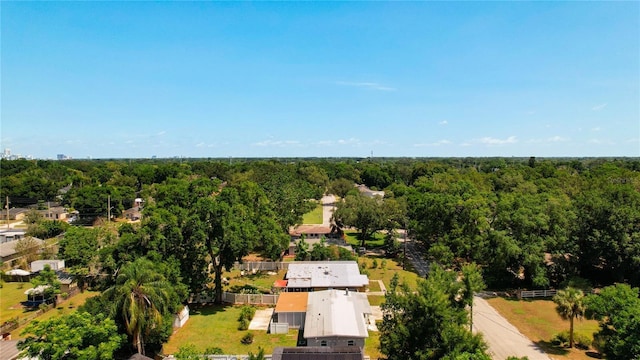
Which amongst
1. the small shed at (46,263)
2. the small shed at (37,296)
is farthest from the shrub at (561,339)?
the small shed at (46,263)

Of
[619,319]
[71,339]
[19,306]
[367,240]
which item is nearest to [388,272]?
[367,240]

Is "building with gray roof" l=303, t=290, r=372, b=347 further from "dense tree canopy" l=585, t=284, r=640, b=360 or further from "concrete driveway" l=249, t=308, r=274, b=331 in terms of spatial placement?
"dense tree canopy" l=585, t=284, r=640, b=360

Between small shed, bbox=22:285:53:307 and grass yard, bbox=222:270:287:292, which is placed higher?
small shed, bbox=22:285:53:307

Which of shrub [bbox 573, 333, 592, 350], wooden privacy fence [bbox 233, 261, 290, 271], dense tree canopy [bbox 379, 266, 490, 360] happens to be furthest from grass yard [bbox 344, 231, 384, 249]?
dense tree canopy [bbox 379, 266, 490, 360]

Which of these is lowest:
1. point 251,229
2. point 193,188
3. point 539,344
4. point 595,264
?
point 539,344

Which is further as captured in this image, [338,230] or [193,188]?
[338,230]

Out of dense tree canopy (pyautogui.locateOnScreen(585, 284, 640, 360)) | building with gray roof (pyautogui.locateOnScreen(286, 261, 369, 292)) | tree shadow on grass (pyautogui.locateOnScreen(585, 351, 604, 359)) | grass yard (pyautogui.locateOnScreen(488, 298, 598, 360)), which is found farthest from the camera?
building with gray roof (pyautogui.locateOnScreen(286, 261, 369, 292))

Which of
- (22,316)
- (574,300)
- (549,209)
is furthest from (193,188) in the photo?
(549,209)

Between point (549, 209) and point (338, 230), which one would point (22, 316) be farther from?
point (549, 209)
